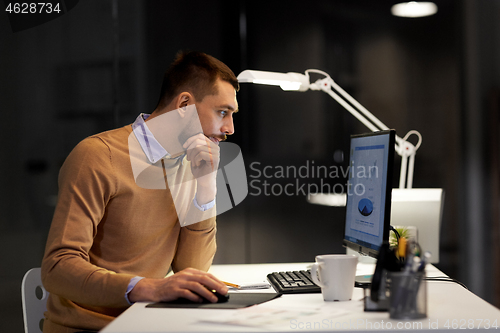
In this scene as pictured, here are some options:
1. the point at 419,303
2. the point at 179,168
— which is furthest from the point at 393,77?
the point at 419,303

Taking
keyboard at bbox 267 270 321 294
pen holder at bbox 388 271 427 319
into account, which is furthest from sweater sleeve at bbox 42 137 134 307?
pen holder at bbox 388 271 427 319

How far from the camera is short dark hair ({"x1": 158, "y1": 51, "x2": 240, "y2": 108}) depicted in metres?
1.46

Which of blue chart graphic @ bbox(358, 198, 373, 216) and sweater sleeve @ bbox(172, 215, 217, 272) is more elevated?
blue chart graphic @ bbox(358, 198, 373, 216)

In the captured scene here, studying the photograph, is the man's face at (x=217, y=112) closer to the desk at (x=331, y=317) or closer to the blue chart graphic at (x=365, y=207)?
the blue chart graphic at (x=365, y=207)

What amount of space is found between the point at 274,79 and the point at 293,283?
33.9 inches

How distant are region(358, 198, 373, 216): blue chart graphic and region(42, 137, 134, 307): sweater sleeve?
61 centimetres

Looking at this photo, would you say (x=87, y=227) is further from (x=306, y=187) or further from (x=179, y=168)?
(x=306, y=187)

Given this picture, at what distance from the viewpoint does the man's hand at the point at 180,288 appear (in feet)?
3.12

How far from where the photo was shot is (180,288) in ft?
3.15

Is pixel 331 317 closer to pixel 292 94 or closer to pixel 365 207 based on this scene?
pixel 365 207

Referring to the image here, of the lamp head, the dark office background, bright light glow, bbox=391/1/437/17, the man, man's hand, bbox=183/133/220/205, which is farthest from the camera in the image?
bright light glow, bbox=391/1/437/17

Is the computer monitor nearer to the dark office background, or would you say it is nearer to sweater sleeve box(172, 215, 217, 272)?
sweater sleeve box(172, 215, 217, 272)

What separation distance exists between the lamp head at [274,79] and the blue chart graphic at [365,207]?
684 millimetres

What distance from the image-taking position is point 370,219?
3.76ft
